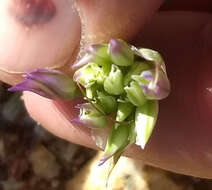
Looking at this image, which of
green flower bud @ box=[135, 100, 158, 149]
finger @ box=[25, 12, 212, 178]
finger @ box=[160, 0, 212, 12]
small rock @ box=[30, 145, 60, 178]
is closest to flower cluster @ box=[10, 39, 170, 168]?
green flower bud @ box=[135, 100, 158, 149]

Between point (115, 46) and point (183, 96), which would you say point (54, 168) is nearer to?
point (183, 96)

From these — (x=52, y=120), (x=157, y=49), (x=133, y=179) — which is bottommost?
(x=133, y=179)

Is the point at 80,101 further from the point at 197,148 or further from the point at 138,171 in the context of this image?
the point at 138,171

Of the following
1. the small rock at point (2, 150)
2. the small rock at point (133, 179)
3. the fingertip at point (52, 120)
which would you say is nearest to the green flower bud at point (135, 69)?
the fingertip at point (52, 120)

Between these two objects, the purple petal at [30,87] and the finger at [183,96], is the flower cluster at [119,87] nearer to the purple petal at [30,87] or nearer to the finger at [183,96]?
the purple petal at [30,87]

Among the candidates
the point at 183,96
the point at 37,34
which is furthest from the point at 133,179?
the point at 37,34
